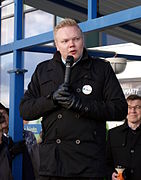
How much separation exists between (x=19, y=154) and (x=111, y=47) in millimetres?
4163

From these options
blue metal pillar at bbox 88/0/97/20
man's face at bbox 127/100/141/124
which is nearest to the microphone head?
blue metal pillar at bbox 88/0/97/20

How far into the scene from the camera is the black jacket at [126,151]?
3656mm

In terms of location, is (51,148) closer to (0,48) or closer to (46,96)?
(46,96)

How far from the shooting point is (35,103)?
2.11m

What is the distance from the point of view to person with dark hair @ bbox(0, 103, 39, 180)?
3.23 meters

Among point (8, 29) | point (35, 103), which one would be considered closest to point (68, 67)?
point (35, 103)

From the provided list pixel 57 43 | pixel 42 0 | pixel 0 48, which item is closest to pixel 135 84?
pixel 42 0

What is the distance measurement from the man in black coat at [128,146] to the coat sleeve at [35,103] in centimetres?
156

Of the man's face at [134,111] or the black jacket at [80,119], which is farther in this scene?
the man's face at [134,111]

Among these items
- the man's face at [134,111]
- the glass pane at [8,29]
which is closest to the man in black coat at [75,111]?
the man's face at [134,111]

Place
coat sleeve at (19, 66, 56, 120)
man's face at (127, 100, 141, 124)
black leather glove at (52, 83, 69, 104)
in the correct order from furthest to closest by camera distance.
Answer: man's face at (127, 100, 141, 124) < coat sleeve at (19, 66, 56, 120) < black leather glove at (52, 83, 69, 104)

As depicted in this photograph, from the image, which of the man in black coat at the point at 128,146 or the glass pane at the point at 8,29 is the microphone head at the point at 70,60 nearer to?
the man in black coat at the point at 128,146

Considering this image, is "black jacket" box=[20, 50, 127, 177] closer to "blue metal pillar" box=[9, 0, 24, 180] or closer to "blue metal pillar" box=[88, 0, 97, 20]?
"blue metal pillar" box=[88, 0, 97, 20]

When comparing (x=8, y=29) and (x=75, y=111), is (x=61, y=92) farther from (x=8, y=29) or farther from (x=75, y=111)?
(x=8, y=29)
